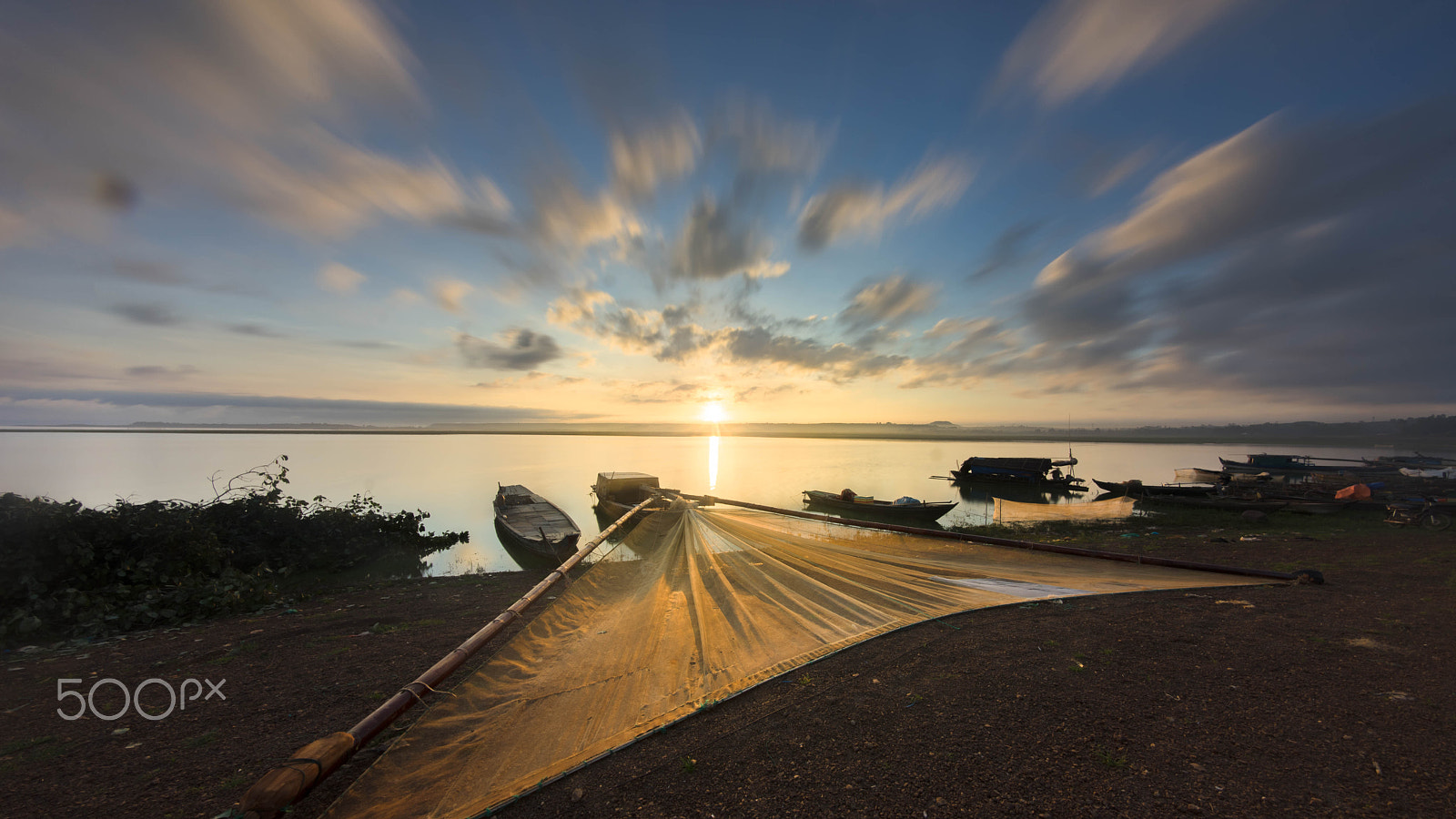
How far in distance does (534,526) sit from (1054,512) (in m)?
20.5

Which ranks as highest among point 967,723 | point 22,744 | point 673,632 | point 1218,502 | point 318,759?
point 318,759

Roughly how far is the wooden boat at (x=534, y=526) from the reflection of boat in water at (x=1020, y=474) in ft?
112

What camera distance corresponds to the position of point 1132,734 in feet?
12.6

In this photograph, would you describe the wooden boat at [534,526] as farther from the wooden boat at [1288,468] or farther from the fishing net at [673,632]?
the wooden boat at [1288,468]

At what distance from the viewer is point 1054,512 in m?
19.6

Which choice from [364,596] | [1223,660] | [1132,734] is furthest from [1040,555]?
[364,596]

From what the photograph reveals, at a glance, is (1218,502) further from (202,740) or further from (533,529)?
(202,740)

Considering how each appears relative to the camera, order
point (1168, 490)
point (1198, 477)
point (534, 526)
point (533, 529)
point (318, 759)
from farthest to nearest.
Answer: point (1198, 477) → point (1168, 490) → point (534, 526) → point (533, 529) → point (318, 759)

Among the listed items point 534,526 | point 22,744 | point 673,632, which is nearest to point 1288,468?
point 534,526

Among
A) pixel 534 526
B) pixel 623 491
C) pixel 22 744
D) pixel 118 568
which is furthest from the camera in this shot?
pixel 623 491

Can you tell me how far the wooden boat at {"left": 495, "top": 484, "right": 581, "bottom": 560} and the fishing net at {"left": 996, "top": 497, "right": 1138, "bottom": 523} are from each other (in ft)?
54.9

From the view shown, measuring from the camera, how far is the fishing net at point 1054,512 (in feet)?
64.7

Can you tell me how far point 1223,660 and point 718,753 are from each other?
17.8ft

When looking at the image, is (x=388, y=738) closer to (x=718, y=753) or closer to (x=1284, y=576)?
(x=718, y=753)
